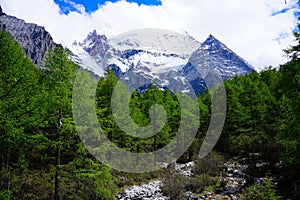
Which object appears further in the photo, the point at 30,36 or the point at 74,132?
the point at 30,36

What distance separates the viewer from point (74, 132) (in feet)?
43.0

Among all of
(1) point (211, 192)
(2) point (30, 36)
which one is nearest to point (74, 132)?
(1) point (211, 192)

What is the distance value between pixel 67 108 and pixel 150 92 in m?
17.0

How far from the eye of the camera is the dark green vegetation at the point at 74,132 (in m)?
9.52

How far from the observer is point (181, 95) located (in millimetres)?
34250

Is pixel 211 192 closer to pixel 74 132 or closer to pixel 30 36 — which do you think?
pixel 74 132

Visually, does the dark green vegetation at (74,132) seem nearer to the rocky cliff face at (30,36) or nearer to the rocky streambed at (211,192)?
the rocky streambed at (211,192)

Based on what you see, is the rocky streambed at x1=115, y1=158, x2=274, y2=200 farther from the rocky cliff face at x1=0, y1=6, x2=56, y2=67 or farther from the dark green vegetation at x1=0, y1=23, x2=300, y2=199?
the rocky cliff face at x1=0, y1=6, x2=56, y2=67

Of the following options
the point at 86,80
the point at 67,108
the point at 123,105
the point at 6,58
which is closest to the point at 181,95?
the point at 123,105

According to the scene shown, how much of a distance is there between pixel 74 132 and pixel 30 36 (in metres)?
129

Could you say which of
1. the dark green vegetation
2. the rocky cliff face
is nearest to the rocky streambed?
the dark green vegetation

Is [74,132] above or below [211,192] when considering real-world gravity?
above

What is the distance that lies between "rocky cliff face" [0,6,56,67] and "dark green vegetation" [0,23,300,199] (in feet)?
351

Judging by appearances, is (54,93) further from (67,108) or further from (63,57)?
(63,57)
